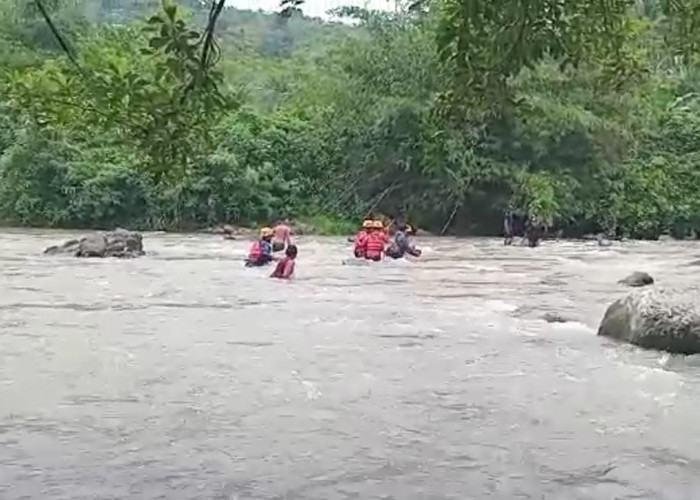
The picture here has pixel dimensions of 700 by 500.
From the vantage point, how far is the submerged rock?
2295cm

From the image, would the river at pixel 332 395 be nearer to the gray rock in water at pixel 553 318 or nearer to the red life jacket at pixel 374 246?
the gray rock in water at pixel 553 318

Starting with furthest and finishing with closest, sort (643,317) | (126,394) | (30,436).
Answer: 1. (643,317)
2. (126,394)
3. (30,436)

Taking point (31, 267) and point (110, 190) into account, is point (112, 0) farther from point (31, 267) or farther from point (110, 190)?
point (31, 267)

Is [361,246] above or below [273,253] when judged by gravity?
above

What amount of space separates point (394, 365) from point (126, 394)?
8.47 feet

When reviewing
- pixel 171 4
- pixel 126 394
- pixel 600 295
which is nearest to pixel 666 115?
pixel 600 295

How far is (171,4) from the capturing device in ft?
15.5

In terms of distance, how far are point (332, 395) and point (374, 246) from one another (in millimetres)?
12384

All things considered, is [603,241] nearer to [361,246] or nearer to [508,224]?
[508,224]

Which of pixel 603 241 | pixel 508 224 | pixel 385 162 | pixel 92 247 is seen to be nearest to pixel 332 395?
pixel 92 247

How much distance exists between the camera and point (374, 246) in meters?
21.8

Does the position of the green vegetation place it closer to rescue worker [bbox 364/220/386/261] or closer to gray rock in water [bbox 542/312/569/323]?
rescue worker [bbox 364/220/386/261]

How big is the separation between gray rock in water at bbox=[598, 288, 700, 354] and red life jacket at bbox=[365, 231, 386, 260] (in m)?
9.20

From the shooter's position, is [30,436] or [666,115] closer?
[30,436]
